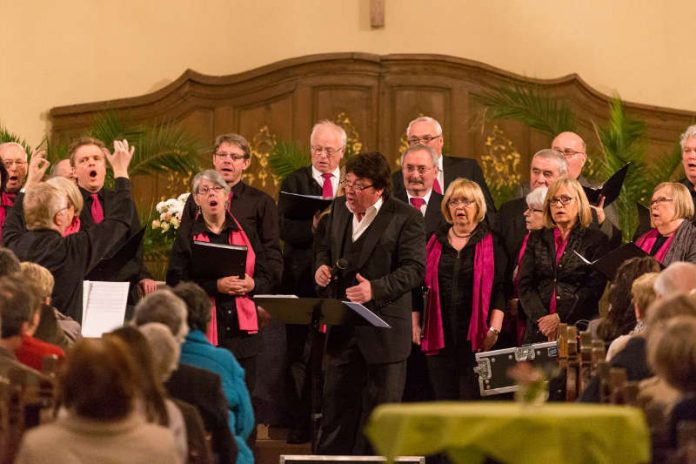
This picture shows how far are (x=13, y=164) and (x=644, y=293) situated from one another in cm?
427

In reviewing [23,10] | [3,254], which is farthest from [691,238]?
[23,10]

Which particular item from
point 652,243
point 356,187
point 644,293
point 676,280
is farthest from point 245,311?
point 676,280

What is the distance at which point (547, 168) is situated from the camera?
856 centimetres

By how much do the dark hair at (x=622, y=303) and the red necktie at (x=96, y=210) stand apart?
2.93m

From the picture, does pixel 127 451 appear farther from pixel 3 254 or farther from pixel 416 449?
pixel 3 254

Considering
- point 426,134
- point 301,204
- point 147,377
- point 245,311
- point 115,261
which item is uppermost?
point 426,134

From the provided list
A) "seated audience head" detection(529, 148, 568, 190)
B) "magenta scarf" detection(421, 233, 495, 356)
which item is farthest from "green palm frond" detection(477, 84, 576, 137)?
"magenta scarf" detection(421, 233, 495, 356)

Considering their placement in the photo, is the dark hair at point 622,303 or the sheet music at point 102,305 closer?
the dark hair at point 622,303

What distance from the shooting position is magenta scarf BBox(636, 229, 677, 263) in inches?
303

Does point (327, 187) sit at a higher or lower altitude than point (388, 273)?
higher

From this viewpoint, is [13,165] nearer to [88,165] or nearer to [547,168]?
[88,165]

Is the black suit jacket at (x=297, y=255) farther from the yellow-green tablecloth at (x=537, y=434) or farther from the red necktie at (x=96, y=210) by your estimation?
the yellow-green tablecloth at (x=537, y=434)

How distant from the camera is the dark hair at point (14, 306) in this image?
5.25 m

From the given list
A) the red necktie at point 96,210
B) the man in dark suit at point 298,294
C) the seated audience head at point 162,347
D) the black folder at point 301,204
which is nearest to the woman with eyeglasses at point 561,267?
the black folder at point 301,204
